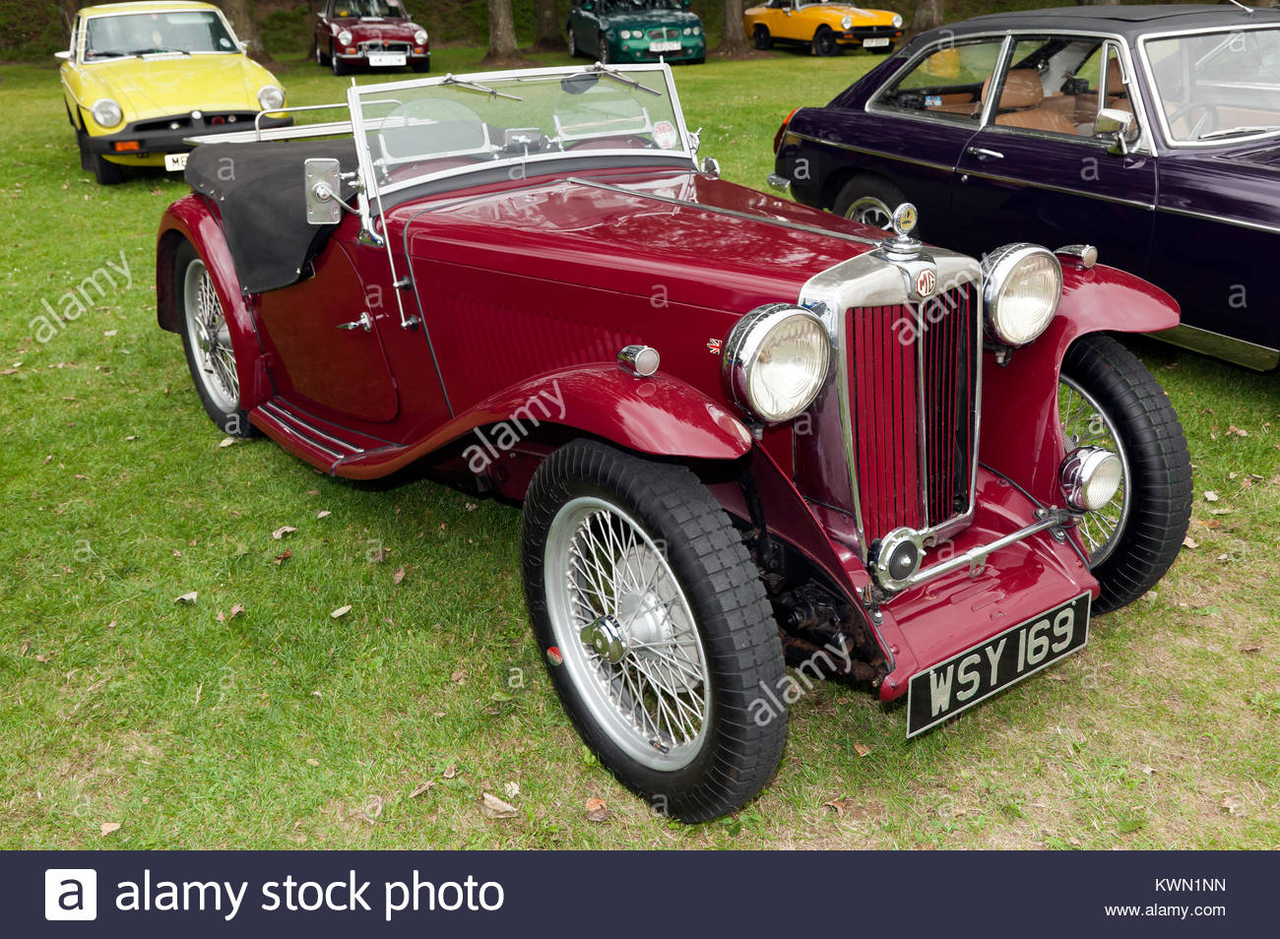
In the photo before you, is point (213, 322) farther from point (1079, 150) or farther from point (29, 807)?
point (1079, 150)

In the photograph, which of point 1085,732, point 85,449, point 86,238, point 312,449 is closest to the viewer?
point 1085,732

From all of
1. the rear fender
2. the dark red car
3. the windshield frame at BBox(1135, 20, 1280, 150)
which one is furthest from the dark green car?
the rear fender

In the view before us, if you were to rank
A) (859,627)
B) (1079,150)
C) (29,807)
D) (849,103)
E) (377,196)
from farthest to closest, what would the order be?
(849,103) < (1079,150) < (377,196) < (29,807) < (859,627)

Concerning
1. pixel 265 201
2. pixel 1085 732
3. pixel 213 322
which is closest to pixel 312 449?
pixel 265 201

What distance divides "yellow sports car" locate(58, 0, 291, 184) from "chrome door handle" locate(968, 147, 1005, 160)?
6886 millimetres

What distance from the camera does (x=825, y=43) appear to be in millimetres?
20047

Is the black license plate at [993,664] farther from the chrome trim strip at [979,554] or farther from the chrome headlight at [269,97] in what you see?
the chrome headlight at [269,97]

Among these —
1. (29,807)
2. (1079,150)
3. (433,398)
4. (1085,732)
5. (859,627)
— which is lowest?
(1085,732)

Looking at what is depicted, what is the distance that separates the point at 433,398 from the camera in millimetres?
3678

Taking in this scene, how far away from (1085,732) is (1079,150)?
3.32m

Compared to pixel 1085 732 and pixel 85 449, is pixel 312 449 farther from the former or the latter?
pixel 1085 732

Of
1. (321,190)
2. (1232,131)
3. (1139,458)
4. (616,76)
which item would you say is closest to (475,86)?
(616,76)
